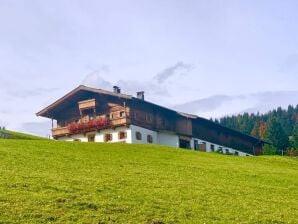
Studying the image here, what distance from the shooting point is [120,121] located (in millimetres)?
74812

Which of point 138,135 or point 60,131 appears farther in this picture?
point 60,131

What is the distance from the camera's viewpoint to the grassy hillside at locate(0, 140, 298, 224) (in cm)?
2236

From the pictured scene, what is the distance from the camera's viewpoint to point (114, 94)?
2990 inches

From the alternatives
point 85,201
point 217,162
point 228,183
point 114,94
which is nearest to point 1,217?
point 85,201

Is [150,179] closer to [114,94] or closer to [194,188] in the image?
[194,188]

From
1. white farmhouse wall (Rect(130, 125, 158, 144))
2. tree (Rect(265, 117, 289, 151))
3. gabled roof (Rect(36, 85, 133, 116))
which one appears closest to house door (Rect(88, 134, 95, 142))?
gabled roof (Rect(36, 85, 133, 116))

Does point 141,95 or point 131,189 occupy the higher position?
point 141,95

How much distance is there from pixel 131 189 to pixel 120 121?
47.3 m

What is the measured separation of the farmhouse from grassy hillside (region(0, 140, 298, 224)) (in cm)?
2958

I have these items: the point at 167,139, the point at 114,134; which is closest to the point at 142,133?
the point at 114,134

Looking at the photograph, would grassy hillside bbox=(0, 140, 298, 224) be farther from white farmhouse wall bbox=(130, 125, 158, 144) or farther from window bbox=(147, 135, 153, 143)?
window bbox=(147, 135, 153, 143)

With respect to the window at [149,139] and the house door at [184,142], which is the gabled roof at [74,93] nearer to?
the window at [149,139]

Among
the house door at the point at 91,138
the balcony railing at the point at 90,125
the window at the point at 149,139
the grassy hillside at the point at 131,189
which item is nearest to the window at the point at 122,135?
the balcony railing at the point at 90,125

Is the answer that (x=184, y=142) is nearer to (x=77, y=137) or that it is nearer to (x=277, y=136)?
(x=77, y=137)
